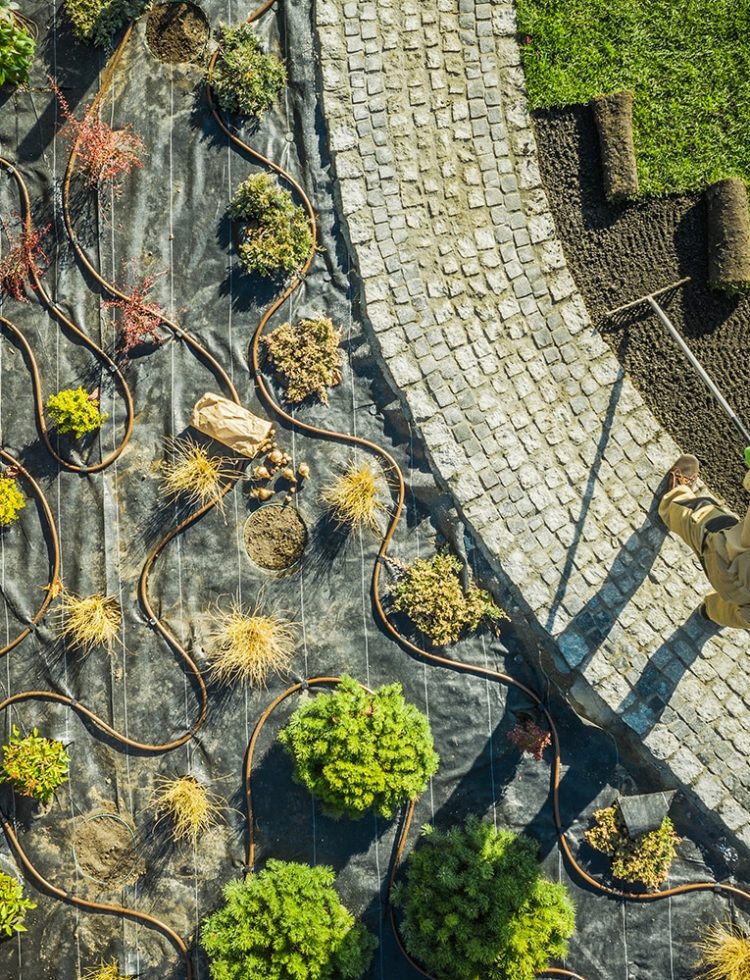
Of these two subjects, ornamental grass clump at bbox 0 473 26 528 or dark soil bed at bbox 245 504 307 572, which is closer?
ornamental grass clump at bbox 0 473 26 528

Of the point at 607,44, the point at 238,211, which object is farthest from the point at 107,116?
the point at 607,44

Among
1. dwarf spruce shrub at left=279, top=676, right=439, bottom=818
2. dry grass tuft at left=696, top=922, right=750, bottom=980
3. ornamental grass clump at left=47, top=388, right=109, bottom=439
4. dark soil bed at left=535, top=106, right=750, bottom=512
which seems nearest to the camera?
dwarf spruce shrub at left=279, top=676, right=439, bottom=818

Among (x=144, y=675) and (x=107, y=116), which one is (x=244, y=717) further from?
(x=107, y=116)

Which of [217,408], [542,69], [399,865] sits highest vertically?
[542,69]

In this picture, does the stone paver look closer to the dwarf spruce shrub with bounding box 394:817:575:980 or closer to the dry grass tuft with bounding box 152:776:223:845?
the dwarf spruce shrub with bounding box 394:817:575:980

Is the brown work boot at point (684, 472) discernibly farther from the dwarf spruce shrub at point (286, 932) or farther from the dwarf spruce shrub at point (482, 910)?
the dwarf spruce shrub at point (286, 932)

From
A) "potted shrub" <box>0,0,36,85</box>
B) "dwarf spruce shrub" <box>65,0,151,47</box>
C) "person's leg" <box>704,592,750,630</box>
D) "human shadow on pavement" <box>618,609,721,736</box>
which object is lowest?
"human shadow on pavement" <box>618,609,721,736</box>

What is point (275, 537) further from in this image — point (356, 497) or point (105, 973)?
point (105, 973)

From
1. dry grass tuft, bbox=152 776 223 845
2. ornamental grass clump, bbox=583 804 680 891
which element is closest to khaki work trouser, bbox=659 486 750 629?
ornamental grass clump, bbox=583 804 680 891
